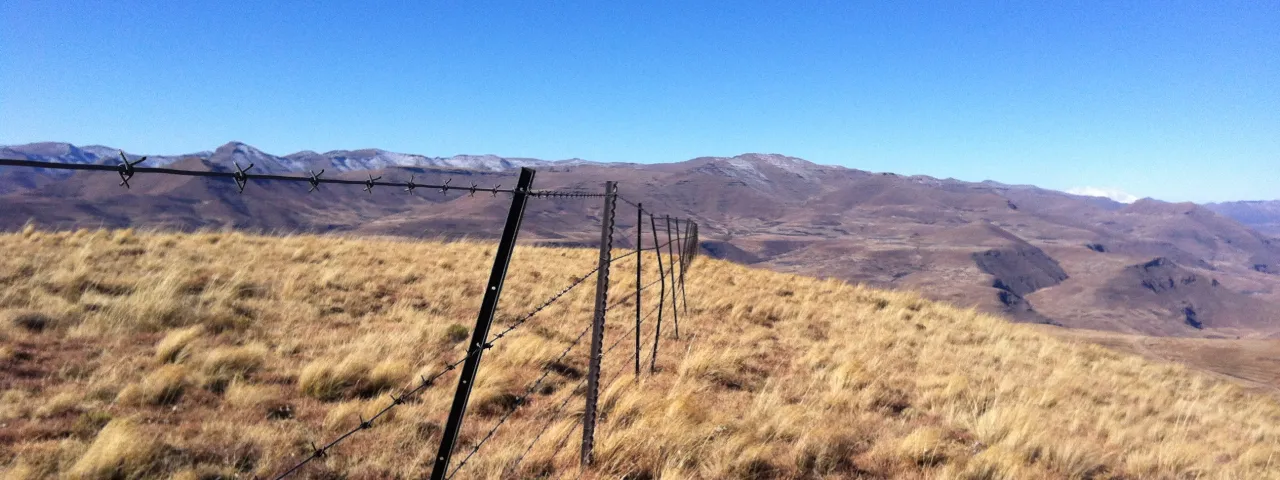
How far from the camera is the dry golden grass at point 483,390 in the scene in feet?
14.2

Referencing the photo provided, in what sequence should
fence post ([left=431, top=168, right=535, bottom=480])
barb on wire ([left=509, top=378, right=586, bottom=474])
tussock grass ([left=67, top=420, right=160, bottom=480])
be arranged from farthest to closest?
1. barb on wire ([left=509, top=378, right=586, bottom=474])
2. tussock grass ([left=67, top=420, right=160, bottom=480])
3. fence post ([left=431, top=168, right=535, bottom=480])

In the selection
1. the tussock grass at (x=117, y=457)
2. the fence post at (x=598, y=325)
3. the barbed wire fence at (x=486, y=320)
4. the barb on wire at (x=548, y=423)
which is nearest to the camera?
the barbed wire fence at (x=486, y=320)

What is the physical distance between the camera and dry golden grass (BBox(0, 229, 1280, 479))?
4.32m

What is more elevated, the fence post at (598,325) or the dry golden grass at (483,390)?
the fence post at (598,325)

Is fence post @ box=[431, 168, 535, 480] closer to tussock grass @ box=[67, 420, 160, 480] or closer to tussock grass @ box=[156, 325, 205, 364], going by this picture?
tussock grass @ box=[67, 420, 160, 480]

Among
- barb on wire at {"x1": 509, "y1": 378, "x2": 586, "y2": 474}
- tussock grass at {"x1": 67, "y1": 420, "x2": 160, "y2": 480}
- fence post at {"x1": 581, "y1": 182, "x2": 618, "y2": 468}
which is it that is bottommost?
barb on wire at {"x1": 509, "y1": 378, "x2": 586, "y2": 474}

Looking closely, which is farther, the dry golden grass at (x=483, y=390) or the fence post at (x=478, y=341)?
Result: the dry golden grass at (x=483, y=390)

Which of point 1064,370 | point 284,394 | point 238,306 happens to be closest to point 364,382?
point 284,394

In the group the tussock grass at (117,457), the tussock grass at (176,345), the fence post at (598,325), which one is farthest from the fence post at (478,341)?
the tussock grass at (176,345)

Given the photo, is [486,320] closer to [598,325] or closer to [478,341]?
[478,341]

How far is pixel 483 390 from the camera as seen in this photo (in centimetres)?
568

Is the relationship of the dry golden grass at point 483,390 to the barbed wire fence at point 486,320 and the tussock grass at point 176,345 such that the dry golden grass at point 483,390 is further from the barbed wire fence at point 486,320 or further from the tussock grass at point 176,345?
the barbed wire fence at point 486,320

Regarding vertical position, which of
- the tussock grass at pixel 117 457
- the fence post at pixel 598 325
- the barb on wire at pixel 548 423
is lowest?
the barb on wire at pixel 548 423

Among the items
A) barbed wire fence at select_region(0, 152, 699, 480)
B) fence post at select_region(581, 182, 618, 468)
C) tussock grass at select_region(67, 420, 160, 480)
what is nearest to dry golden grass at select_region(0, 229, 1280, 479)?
tussock grass at select_region(67, 420, 160, 480)
